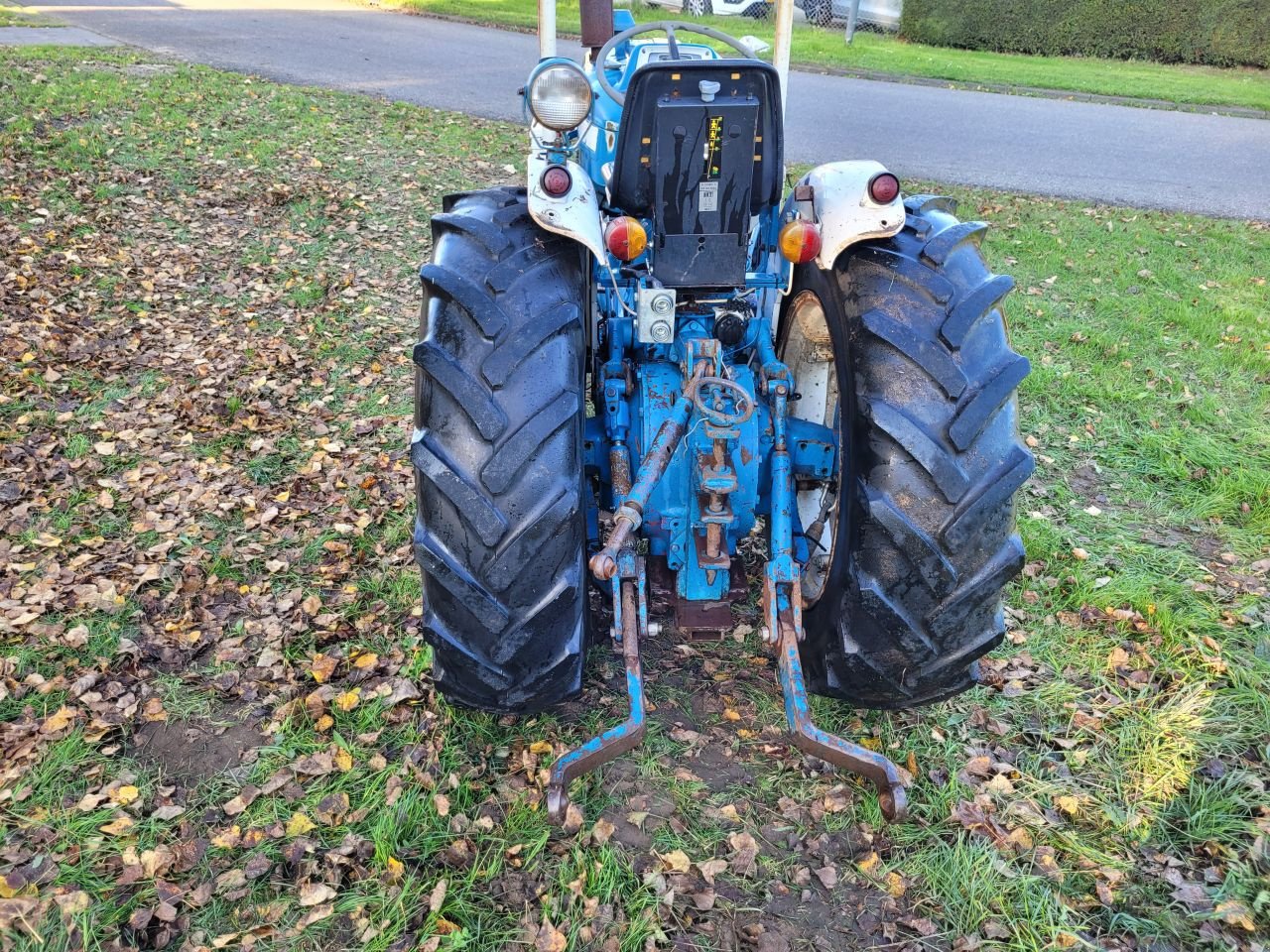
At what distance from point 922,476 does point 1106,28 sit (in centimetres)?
1827

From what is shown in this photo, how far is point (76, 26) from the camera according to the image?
537 inches

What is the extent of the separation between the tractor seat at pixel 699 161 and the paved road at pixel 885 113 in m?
6.91

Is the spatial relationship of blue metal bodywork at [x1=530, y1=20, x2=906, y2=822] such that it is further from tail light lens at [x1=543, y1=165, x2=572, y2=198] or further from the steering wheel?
the steering wheel

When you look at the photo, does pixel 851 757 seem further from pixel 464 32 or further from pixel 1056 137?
pixel 464 32

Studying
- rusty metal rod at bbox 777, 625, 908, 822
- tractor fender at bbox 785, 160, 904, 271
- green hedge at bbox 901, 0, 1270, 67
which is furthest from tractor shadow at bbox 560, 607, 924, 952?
green hedge at bbox 901, 0, 1270, 67

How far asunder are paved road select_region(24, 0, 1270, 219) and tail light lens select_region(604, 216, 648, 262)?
7162mm

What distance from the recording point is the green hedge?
1625cm

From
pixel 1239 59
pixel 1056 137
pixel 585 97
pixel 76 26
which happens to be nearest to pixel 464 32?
pixel 76 26

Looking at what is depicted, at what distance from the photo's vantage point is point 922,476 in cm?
253

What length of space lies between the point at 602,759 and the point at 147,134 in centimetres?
869

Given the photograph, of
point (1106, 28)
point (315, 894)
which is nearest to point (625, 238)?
point (315, 894)

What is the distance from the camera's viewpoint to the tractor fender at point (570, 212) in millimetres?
2750

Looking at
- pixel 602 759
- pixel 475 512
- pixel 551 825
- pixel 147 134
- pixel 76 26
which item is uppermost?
pixel 76 26

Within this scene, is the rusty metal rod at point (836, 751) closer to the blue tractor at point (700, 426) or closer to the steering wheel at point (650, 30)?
the blue tractor at point (700, 426)
